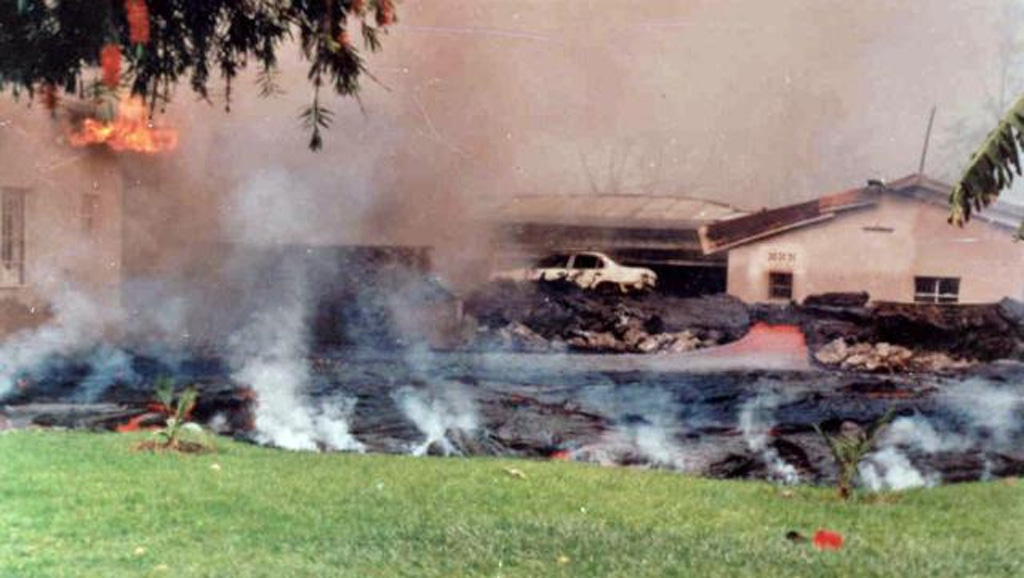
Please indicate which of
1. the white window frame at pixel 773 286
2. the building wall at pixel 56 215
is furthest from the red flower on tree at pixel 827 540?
the building wall at pixel 56 215

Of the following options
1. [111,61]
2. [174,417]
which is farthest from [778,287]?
[111,61]

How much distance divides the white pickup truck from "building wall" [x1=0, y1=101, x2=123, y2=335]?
7.56ft

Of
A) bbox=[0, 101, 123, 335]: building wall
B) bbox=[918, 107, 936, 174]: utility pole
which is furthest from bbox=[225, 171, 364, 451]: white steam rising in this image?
bbox=[918, 107, 936, 174]: utility pole

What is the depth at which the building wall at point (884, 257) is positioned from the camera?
671 cm

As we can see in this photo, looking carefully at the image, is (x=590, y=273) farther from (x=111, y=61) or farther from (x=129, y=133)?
(x=111, y=61)

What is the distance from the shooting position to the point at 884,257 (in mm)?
6734

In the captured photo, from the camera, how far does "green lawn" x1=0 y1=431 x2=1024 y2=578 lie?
19.0 ft

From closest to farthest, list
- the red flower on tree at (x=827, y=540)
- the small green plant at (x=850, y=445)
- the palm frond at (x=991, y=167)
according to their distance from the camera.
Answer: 1. the red flower on tree at (x=827, y=540)
2. the palm frond at (x=991, y=167)
3. the small green plant at (x=850, y=445)

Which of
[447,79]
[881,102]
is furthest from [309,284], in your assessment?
[881,102]

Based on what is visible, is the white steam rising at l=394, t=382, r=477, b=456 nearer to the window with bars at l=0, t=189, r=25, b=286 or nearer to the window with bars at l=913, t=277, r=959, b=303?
the window with bars at l=0, t=189, r=25, b=286

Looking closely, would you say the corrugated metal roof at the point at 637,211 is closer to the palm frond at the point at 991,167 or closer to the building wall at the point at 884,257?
the building wall at the point at 884,257

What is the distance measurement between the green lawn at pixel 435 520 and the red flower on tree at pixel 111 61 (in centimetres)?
213

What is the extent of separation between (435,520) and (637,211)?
2.09 meters

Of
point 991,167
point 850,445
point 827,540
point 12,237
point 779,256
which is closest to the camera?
point 827,540
